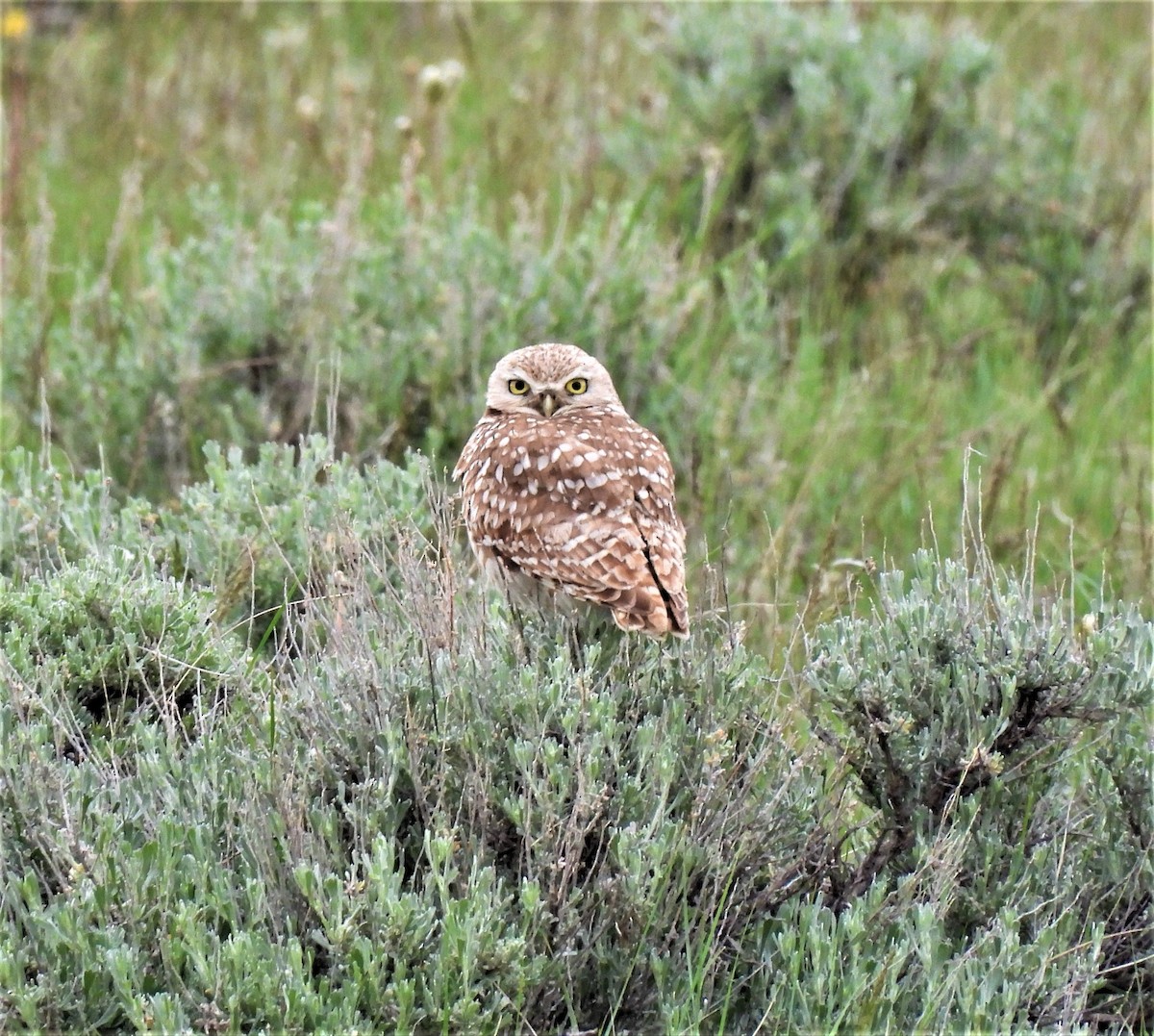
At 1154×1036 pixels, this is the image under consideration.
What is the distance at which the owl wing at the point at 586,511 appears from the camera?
335 cm

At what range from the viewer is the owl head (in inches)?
166

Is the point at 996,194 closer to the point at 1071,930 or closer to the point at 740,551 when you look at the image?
the point at 740,551

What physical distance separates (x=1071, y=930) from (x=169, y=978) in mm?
1590

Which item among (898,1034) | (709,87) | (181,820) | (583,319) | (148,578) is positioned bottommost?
(898,1034)

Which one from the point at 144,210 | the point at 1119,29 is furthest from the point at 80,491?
the point at 1119,29

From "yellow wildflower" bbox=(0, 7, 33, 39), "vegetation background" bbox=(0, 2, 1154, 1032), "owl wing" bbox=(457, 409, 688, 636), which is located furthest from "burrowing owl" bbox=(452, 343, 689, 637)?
"yellow wildflower" bbox=(0, 7, 33, 39)

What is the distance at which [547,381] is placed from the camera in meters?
4.21

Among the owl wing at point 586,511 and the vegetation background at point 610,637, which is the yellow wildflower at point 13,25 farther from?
the owl wing at point 586,511

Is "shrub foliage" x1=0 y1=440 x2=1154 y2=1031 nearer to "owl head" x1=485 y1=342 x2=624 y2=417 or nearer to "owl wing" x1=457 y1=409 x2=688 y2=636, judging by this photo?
"owl wing" x1=457 y1=409 x2=688 y2=636

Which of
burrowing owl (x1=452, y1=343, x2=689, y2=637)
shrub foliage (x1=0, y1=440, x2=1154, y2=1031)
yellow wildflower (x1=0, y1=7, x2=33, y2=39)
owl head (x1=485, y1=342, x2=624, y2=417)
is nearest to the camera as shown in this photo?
shrub foliage (x1=0, y1=440, x2=1154, y2=1031)

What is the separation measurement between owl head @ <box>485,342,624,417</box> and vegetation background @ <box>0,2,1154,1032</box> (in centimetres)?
32

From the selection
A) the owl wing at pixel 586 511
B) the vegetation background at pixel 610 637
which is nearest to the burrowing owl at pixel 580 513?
the owl wing at pixel 586 511

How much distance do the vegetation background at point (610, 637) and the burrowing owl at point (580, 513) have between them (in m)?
0.12

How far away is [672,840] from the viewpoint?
2771 mm
